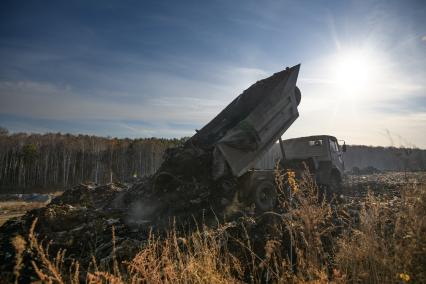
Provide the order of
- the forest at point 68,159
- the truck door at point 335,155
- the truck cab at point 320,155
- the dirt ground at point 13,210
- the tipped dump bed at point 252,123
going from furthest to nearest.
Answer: the forest at point 68,159 → the truck door at point 335,155 → the dirt ground at point 13,210 → the truck cab at point 320,155 → the tipped dump bed at point 252,123

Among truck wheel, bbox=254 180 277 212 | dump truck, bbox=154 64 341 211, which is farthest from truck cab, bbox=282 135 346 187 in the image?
truck wheel, bbox=254 180 277 212

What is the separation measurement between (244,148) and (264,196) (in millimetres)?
1457

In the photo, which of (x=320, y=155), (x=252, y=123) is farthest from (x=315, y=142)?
Answer: (x=252, y=123)

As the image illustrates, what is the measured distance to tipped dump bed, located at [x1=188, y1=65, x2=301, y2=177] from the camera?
22.1ft

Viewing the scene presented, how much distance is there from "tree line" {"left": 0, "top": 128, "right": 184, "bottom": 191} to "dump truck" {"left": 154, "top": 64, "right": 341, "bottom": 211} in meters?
15.8

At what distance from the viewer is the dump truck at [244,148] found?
674 cm

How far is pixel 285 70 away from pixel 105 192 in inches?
241

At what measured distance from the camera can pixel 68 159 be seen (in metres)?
24.6

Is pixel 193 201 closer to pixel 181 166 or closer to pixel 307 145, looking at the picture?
pixel 181 166

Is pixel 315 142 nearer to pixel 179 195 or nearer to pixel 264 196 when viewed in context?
pixel 264 196

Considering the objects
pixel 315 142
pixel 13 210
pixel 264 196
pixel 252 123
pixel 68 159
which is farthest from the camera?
pixel 68 159

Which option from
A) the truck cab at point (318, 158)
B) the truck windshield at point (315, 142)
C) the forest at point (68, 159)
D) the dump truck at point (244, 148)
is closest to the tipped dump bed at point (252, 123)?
the dump truck at point (244, 148)

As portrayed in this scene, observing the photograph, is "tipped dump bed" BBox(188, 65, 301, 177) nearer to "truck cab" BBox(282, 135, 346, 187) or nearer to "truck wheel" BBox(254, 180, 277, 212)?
"truck wheel" BBox(254, 180, 277, 212)

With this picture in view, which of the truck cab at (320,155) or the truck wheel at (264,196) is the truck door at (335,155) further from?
the truck wheel at (264,196)
